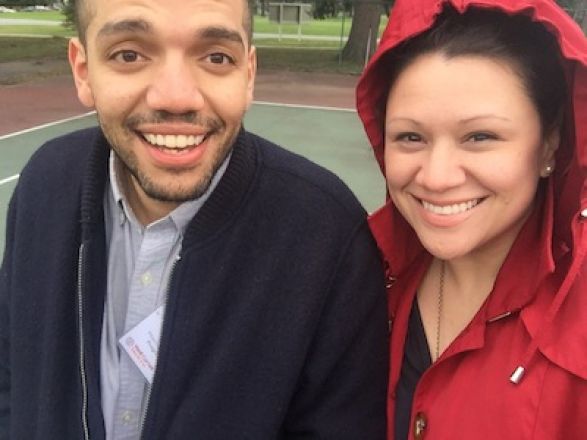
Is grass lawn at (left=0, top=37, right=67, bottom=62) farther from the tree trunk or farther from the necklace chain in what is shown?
the necklace chain

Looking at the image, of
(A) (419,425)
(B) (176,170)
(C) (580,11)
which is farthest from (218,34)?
(C) (580,11)

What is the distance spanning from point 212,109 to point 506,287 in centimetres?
80

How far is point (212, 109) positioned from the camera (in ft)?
4.73

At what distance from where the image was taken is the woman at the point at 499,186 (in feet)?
4.51

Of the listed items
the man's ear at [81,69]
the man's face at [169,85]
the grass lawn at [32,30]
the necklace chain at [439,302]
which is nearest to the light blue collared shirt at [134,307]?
the man's face at [169,85]

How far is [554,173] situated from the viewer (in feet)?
5.11

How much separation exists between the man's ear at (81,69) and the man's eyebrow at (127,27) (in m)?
0.12

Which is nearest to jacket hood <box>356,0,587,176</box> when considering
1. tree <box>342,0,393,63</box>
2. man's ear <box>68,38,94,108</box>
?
man's ear <box>68,38,94,108</box>

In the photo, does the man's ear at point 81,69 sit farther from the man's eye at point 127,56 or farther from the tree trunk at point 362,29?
the tree trunk at point 362,29

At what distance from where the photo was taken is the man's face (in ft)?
4.58

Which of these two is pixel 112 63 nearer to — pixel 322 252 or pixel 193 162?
pixel 193 162

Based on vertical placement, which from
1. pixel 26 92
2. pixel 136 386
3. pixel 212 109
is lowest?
pixel 26 92

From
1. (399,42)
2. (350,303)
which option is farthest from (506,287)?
(399,42)

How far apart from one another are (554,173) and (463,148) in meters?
0.25
